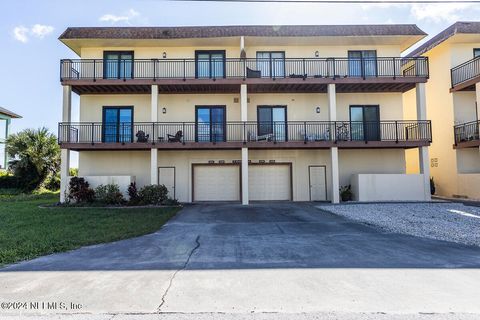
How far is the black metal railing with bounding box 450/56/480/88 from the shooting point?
17844 mm

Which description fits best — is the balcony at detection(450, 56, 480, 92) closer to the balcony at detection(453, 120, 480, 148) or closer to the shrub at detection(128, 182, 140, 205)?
the balcony at detection(453, 120, 480, 148)

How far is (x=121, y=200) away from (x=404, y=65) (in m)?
17.6

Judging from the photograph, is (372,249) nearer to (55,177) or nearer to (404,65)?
(404,65)

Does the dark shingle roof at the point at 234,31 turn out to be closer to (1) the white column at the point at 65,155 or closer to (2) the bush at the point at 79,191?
(1) the white column at the point at 65,155

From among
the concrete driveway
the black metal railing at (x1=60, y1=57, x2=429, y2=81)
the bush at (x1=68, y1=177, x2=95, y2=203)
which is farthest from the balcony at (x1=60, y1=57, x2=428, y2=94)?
the concrete driveway

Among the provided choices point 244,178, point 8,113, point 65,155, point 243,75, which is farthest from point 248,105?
point 8,113

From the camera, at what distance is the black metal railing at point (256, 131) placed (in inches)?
665

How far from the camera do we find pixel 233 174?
1808 centimetres

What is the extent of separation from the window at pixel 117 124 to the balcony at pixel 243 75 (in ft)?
3.58

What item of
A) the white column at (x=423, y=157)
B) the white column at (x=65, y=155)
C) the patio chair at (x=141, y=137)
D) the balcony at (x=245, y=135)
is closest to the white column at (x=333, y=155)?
the balcony at (x=245, y=135)

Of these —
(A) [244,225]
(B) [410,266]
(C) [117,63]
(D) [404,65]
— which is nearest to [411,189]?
(D) [404,65]

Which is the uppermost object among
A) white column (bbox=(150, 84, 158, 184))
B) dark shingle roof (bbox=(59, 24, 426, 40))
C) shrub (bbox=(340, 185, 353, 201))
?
dark shingle roof (bbox=(59, 24, 426, 40))

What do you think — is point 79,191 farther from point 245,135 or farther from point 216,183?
point 245,135

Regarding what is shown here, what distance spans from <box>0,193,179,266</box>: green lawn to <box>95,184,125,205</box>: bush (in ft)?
6.07
